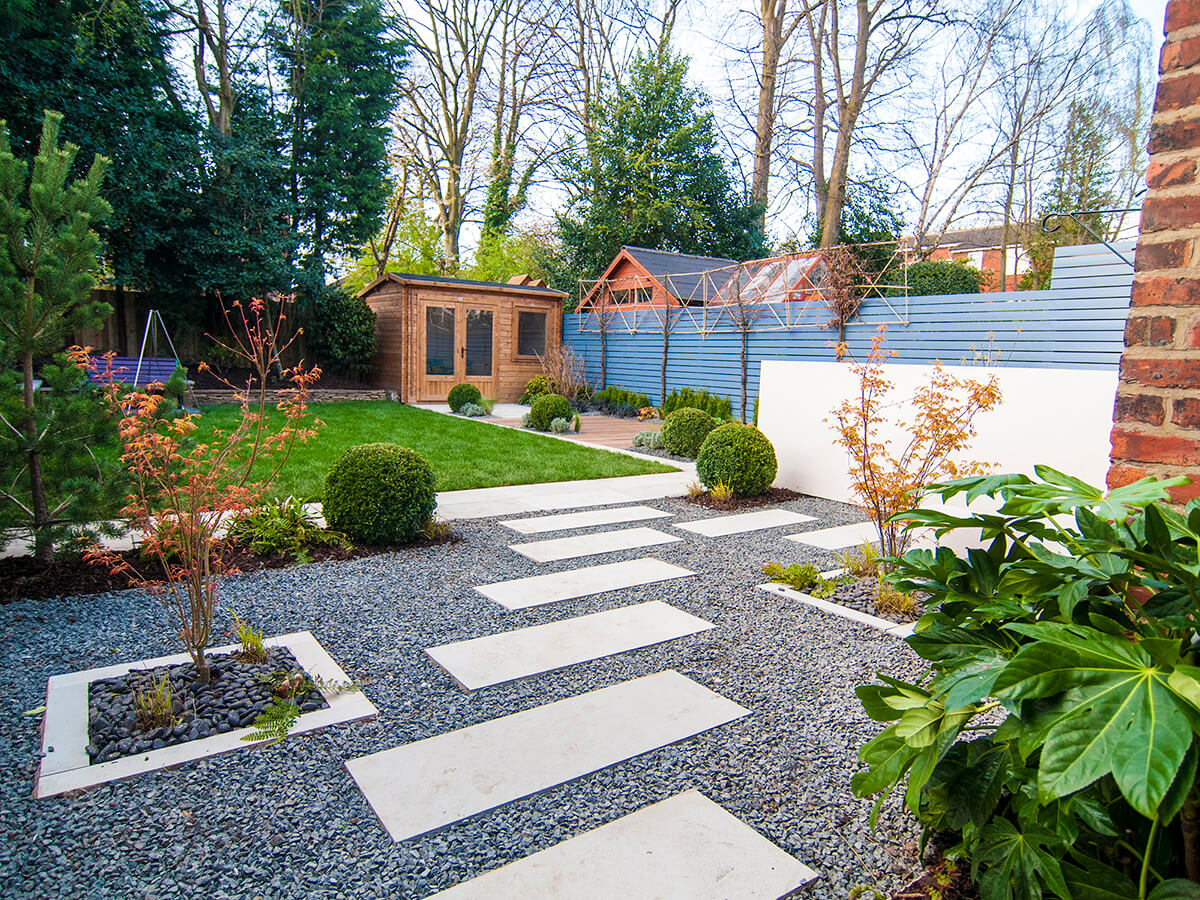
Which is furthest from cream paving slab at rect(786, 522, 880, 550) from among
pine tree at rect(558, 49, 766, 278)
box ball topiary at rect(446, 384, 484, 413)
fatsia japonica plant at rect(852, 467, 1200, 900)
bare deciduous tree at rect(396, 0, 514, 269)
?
bare deciduous tree at rect(396, 0, 514, 269)

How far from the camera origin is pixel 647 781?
218 cm

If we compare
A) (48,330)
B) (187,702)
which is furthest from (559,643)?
(48,330)

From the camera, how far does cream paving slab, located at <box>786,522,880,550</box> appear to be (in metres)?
5.12

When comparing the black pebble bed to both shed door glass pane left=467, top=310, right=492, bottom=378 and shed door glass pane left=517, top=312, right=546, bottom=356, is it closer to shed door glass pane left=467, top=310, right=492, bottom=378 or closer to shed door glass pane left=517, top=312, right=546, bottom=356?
shed door glass pane left=467, top=310, right=492, bottom=378

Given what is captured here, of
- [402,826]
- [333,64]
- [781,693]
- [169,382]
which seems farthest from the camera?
[333,64]

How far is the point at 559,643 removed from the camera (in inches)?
128

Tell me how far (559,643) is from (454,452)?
5.61m

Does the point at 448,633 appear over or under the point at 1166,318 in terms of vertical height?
under

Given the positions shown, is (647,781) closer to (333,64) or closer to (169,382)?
(169,382)

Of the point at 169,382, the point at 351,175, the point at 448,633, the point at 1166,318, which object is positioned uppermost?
the point at 351,175

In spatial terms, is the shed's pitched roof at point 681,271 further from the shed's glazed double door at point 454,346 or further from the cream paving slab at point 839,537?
the cream paving slab at point 839,537

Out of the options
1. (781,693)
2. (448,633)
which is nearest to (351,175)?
(448,633)

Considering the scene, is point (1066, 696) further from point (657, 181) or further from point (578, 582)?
point (657, 181)

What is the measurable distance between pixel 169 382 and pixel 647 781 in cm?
310
